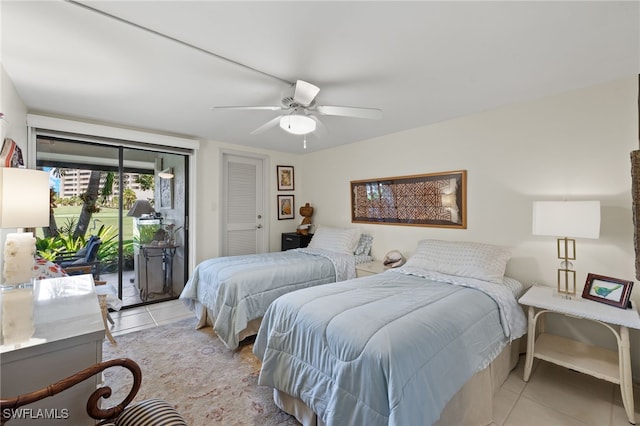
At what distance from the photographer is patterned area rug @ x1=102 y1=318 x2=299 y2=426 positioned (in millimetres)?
1773

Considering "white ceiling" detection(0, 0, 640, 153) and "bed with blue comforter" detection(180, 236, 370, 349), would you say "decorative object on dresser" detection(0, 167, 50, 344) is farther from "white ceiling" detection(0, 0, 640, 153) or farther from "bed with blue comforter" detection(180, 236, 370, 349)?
"bed with blue comforter" detection(180, 236, 370, 349)

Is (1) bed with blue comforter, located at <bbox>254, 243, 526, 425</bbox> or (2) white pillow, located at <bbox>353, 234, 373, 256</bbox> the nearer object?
(1) bed with blue comforter, located at <bbox>254, 243, 526, 425</bbox>

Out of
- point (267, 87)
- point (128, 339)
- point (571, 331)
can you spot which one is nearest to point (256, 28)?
point (267, 87)

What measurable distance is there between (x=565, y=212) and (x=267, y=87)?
2451mm

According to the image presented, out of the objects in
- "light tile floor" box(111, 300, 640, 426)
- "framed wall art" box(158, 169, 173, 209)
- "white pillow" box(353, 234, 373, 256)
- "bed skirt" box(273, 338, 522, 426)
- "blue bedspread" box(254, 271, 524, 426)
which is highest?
"framed wall art" box(158, 169, 173, 209)

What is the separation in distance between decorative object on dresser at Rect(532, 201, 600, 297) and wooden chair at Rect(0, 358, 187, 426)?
2590mm

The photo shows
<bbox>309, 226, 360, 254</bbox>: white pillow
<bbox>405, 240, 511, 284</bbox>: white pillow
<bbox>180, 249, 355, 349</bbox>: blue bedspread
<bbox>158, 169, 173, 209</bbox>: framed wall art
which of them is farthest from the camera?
<bbox>158, 169, 173, 209</bbox>: framed wall art

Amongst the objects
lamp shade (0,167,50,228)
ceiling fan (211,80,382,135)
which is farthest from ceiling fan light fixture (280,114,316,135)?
lamp shade (0,167,50,228)

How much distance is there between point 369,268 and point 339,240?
66 centimetres

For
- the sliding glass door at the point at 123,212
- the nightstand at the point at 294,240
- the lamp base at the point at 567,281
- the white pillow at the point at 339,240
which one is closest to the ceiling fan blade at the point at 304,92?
the white pillow at the point at 339,240

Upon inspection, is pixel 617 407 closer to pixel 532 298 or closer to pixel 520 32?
pixel 532 298

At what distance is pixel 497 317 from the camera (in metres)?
1.94

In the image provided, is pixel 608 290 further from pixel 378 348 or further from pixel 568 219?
pixel 378 348

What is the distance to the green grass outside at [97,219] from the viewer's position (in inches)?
123
